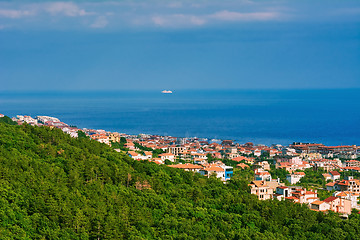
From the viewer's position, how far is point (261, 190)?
19.2 meters

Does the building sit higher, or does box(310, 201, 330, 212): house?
the building

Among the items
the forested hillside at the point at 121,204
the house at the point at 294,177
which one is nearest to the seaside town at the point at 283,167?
the house at the point at 294,177

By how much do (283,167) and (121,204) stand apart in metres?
17.7

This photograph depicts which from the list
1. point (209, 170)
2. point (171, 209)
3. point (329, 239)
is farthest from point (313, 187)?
point (171, 209)

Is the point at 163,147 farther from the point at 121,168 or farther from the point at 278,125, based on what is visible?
the point at 278,125

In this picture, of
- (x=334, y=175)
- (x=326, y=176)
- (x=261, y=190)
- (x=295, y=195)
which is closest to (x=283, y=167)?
(x=326, y=176)

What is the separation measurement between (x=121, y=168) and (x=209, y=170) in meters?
7.95

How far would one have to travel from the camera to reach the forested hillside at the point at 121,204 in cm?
1147

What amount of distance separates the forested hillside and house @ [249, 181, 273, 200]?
1.32ft

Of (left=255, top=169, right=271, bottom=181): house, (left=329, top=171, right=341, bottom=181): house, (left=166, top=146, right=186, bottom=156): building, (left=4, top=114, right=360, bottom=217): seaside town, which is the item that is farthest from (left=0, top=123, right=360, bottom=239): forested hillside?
(left=166, top=146, right=186, bottom=156): building

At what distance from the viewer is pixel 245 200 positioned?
51.9 ft

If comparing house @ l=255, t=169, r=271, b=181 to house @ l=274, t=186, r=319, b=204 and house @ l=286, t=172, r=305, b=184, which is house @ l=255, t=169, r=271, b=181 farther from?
house @ l=274, t=186, r=319, b=204

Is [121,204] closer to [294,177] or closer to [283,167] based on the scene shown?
[294,177]

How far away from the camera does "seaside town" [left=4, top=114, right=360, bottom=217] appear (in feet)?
63.8
